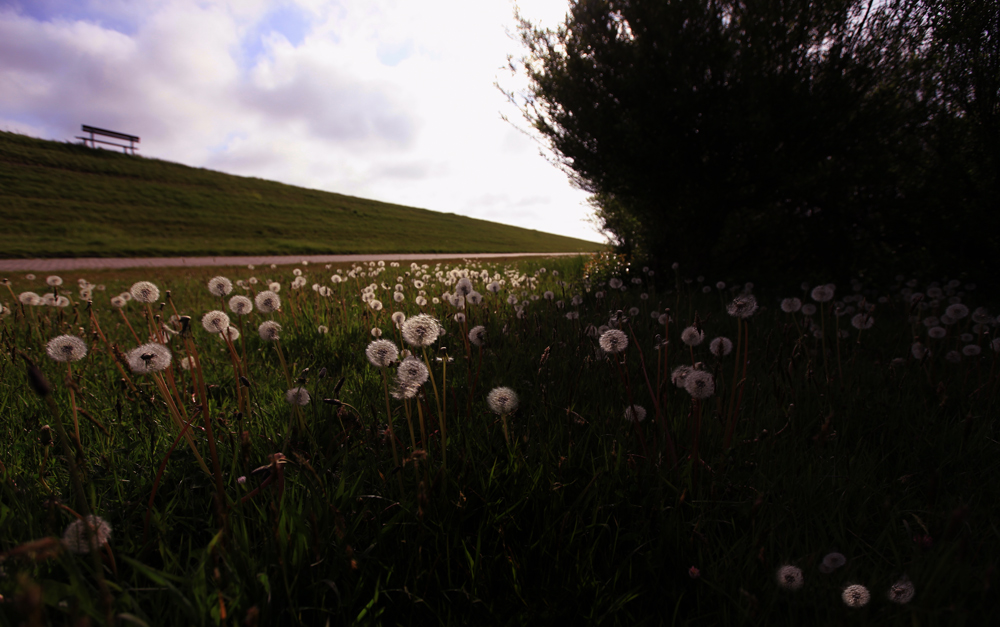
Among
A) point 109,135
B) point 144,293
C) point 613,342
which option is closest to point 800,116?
point 613,342

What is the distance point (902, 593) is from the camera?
105cm

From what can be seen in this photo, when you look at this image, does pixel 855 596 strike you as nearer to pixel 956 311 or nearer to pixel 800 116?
pixel 956 311

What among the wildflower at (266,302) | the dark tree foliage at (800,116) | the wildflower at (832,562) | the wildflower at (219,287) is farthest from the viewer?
the dark tree foliage at (800,116)

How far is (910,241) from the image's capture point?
230 inches

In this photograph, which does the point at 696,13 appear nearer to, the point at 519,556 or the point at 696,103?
the point at 696,103

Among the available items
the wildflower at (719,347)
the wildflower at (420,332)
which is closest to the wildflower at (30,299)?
the wildflower at (420,332)

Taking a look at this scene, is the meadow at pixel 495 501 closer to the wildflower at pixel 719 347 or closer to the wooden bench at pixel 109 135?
the wildflower at pixel 719 347

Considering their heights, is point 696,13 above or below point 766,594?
above

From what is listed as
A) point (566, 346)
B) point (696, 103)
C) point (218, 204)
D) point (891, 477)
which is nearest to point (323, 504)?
point (566, 346)

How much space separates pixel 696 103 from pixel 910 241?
3437mm

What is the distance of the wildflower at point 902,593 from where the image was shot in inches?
40.8

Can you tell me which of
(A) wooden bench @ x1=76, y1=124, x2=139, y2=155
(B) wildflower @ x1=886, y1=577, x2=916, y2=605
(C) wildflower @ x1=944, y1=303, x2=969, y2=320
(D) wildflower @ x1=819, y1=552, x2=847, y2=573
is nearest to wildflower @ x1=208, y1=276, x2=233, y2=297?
(D) wildflower @ x1=819, y1=552, x2=847, y2=573

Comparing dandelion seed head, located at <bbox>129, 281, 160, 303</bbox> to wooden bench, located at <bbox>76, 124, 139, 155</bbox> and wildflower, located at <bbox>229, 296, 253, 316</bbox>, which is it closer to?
wildflower, located at <bbox>229, 296, 253, 316</bbox>

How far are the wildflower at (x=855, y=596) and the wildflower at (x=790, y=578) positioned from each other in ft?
0.30
